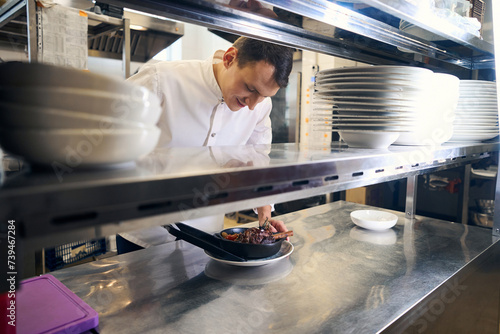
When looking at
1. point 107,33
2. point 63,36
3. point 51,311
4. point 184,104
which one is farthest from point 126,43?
point 51,311

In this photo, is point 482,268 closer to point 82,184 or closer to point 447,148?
point 447,148

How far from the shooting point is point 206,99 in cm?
181

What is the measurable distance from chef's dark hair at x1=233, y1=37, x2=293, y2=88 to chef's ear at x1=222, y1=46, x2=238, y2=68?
91 millimetres

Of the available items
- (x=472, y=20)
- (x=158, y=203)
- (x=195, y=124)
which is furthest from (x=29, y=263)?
(x=472, y=20)

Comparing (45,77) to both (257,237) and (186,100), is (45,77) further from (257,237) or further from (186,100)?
(186,100)

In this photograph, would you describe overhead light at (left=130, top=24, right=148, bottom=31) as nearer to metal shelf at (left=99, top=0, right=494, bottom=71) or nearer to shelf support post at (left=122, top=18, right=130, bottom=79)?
shelf support post at (left=122, top=18, right=130, bottom=79)

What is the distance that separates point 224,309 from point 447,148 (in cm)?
85

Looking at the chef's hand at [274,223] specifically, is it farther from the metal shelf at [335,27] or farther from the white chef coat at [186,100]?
the metal shelf at [335,27]

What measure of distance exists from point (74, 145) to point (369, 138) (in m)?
0.80

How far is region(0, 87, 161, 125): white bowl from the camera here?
0.37 metres

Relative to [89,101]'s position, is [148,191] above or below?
below

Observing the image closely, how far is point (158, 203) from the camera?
0.44 meters

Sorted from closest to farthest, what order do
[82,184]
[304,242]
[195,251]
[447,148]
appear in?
[82,184] → [447,148] → [195,251] → [304,242]

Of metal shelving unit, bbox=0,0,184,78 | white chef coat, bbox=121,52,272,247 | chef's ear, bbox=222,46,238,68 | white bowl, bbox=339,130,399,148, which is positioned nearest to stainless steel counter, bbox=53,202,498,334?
white bowl, bbox=339,130,399,148
